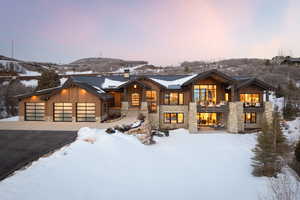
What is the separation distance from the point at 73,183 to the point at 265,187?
8.65 meters

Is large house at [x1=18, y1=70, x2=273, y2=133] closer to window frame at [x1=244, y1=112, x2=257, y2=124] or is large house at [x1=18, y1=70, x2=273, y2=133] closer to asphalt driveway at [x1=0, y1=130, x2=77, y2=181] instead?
window frame at [x1=244, y1=112, x2=257, y2=124]

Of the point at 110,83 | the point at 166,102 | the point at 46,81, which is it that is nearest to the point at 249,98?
the point at 166,102

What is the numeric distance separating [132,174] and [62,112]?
465 inches

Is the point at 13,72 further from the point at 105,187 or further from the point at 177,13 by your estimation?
the point at 105,187

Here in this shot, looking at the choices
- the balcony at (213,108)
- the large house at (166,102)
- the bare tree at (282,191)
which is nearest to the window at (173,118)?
the large house at (166,102)

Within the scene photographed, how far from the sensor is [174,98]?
59.5 feet

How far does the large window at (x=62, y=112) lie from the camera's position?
15.8 m

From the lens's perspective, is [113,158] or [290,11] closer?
[113,158]

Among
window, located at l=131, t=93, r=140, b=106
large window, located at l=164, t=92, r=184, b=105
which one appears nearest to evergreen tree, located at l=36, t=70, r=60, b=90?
window, located at l=131, t=93, r=140, b=106

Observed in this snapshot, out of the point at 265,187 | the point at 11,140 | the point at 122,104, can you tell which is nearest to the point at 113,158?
the point at 11,140

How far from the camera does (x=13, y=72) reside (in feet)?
124

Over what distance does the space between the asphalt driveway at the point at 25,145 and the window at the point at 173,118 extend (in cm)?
1010

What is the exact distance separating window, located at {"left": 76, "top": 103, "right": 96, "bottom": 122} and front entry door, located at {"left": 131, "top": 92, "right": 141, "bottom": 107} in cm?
468

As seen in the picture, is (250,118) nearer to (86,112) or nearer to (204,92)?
(204,92)
